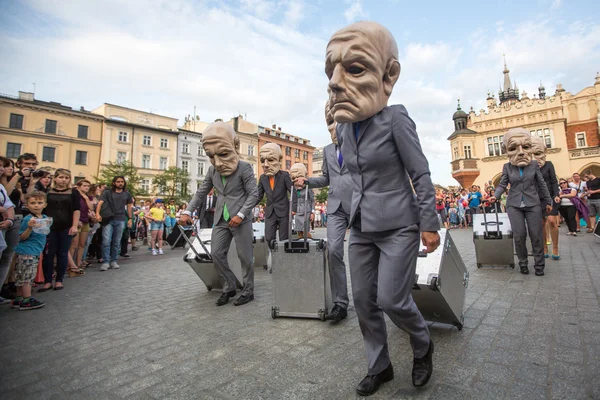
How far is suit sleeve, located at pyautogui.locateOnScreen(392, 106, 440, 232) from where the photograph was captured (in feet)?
6.52

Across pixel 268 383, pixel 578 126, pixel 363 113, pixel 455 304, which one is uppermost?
pixel 578 126

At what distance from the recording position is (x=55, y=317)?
376cm

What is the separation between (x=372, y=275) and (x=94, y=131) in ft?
156

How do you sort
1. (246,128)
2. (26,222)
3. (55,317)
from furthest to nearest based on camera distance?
(246,128) → (26,222) → (55,317)

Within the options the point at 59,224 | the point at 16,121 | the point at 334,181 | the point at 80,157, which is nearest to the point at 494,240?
the point at 334,181

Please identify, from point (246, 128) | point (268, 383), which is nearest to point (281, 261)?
point (268, 383)

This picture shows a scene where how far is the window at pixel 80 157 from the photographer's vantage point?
39.6 metres

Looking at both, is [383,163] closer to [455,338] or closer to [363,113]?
[363,113]

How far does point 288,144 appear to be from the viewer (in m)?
62.8

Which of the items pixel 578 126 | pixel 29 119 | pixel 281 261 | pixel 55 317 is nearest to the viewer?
pixel 281 261

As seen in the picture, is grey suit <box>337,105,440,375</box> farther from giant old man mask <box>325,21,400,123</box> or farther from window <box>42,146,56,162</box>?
window <box>42,146,56,162</box>

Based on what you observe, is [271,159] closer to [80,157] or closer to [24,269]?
[24,269]

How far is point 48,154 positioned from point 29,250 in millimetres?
42836

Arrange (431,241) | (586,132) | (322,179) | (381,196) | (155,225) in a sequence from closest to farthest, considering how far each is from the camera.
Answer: (431,241)
(381,196)
(322,179)
(155,225)
(586,132)
